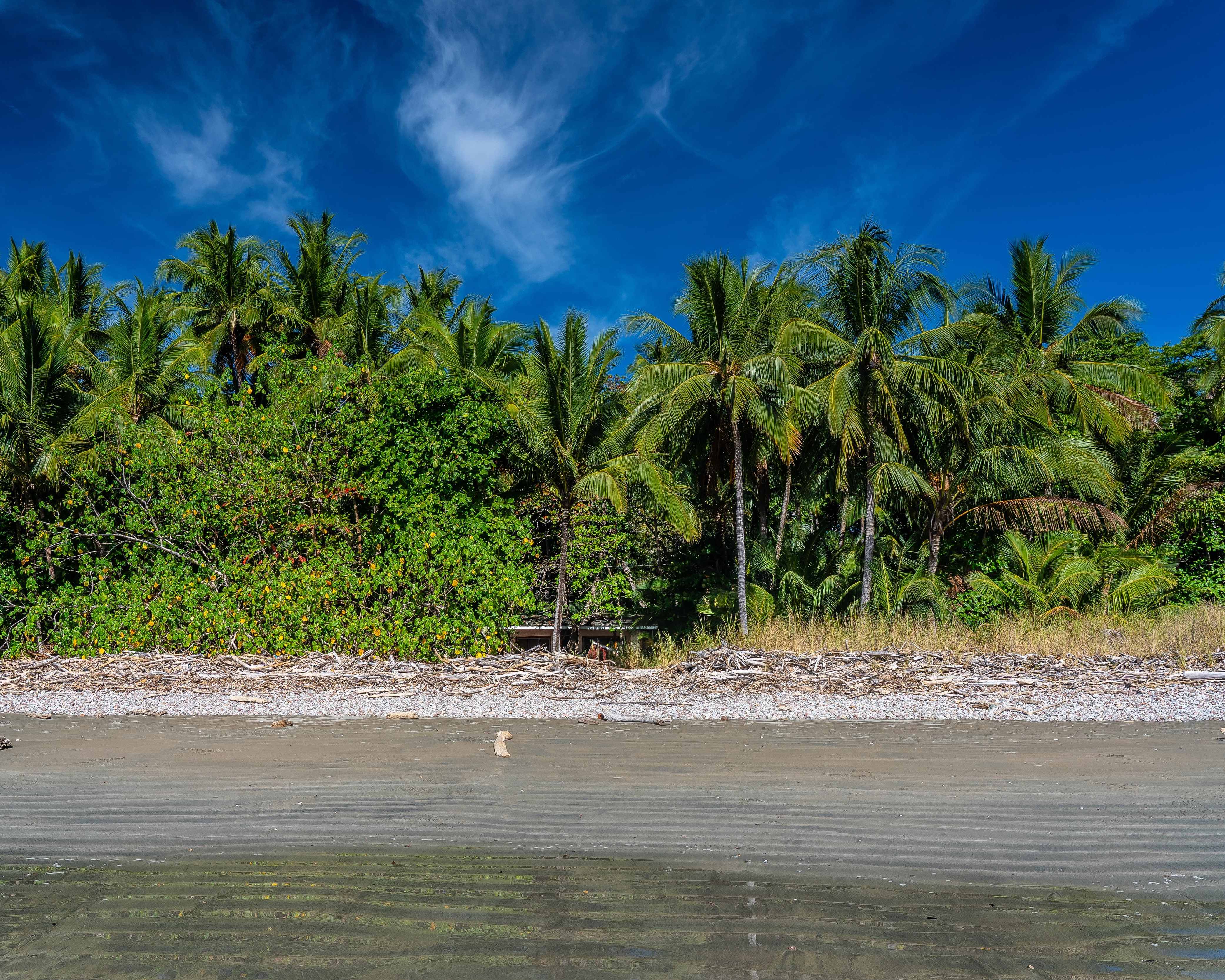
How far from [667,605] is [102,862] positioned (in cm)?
1625

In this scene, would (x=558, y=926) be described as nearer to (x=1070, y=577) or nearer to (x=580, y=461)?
(x=580, y=461)

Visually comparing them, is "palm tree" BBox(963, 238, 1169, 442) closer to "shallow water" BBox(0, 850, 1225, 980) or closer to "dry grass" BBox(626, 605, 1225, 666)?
"dry grass" BBox(626, 605, 1225, 666)

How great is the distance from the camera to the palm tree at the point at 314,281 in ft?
74.4

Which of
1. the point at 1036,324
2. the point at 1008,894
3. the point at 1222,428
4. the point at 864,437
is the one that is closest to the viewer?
the point at 1008,894

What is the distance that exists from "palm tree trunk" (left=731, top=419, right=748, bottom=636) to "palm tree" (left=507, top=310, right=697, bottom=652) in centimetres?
92

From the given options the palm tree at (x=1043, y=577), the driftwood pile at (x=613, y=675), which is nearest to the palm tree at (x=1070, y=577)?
the palm tree at (x=1043, y=577)

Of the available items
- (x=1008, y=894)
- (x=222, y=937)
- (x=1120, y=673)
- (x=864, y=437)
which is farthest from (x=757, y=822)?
(x=864, y=437)

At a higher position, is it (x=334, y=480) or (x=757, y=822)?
(x=334, y=480)

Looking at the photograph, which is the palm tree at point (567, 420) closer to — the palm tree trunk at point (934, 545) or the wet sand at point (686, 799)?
the palm tree trunk at point (934, 545)

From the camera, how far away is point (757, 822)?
4.45 m

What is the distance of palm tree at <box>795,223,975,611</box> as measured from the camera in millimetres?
15328

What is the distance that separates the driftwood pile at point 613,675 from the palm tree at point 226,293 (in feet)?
42.6

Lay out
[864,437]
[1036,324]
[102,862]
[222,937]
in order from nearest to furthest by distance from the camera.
Answer: 1. [222,937]
2. [102,862]
3. [864,437]
4. [1036,324]

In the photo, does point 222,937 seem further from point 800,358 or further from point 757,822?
point 800,358
